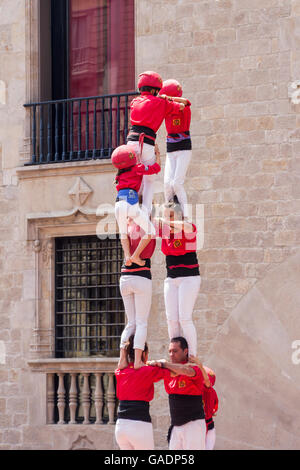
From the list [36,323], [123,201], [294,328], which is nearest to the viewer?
[123,201]

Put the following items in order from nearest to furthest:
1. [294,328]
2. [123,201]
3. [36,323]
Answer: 1. [123,201]
2. [294,328]
3. [36,323]

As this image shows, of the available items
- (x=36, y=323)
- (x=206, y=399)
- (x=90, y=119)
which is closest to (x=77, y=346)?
(x=36, y=323)

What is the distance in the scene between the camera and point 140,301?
1176 cm

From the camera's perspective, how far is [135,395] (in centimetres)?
1162

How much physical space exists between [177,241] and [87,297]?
564 centimetres

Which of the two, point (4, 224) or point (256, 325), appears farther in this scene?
point (4, 224)

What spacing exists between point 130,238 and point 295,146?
14.9ft

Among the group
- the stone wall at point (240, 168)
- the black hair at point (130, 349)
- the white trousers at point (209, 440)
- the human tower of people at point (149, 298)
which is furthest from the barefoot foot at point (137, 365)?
the stone wall at point (240, 168)

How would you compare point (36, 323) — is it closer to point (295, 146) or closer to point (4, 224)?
point (4, 224)

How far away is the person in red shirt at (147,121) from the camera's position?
1188 centimetres

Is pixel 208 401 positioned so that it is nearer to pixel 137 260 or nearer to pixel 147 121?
pixel 137 260

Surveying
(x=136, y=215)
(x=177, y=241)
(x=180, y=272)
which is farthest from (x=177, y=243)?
(x=136, y=215)

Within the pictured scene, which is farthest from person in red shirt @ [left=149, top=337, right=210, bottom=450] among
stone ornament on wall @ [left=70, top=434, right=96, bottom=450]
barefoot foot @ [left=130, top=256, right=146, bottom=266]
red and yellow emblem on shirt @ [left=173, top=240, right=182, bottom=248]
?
stone ornament on wall @ [left=70, top=434, right=96, bottom=450]

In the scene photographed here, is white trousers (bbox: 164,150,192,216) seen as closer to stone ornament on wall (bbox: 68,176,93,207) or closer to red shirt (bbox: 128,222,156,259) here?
red shirt (bbox: 128,222,156,259)
